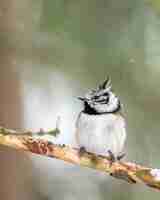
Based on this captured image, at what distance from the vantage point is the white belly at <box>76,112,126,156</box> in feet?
4.89

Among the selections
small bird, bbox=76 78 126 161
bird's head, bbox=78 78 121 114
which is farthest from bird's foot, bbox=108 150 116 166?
bird's head, bbox=78 78 121 114

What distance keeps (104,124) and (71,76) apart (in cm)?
17

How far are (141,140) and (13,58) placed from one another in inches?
18.0

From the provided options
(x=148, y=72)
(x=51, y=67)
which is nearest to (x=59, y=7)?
(x=51, y=67)

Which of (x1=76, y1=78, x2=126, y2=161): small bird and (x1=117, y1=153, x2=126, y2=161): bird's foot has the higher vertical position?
(x1=76, y1=78, x2=126, y2=161): small bird

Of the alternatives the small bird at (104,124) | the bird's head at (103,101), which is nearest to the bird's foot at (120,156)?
the small bird at (104,124)

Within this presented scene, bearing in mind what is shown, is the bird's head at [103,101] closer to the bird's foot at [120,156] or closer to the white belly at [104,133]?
the white belly at [104,133]

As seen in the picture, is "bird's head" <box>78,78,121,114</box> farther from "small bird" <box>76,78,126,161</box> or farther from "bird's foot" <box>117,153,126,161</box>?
"bird's foot" <box>117,153,126,161</box>

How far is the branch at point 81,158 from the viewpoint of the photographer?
1.43 m

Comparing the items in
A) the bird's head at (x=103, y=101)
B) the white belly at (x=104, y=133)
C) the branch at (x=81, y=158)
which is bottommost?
the branch at (x=81, y=158)

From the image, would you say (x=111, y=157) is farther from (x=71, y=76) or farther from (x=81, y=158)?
(x=71, y=76)

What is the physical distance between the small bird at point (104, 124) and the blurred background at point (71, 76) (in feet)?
0.07

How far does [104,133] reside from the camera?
4.91ft

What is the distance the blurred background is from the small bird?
0.07ft
